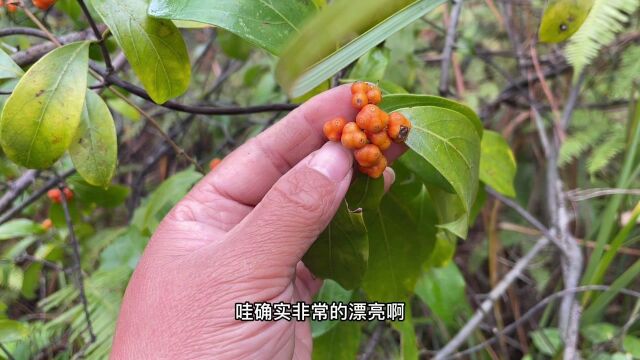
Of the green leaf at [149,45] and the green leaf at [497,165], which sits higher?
the green leaf at [149,45]

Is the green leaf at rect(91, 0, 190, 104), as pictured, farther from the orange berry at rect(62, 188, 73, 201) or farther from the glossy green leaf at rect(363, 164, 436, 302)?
the orange berry at rect(62, 188, 73, 201)

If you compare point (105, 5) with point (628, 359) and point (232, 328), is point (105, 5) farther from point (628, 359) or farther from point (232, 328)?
point (628, 359)

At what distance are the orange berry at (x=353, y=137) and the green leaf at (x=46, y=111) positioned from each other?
1.49ft

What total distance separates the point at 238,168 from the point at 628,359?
124cm

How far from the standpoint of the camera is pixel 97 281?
1.52 m

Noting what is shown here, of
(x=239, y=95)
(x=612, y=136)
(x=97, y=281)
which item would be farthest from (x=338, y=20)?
(x=239, y=95)

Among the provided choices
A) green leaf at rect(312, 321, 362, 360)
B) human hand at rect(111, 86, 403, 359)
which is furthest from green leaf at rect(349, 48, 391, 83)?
green leaf at rect(312, 321, 362, 360)

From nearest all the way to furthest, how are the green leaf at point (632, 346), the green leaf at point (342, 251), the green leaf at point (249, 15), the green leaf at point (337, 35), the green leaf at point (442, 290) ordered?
the green leaf at point (337, 35) → the green leaf at point (249, 15) → the green leaf at point (342, 251) → the green leaf at point (442, 290) → the green leaf at point (632, 346)

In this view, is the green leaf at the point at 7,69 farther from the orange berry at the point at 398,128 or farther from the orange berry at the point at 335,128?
the orange berry at the point at 398,128

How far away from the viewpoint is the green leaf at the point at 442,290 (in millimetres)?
1288

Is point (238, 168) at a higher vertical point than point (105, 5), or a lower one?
lower

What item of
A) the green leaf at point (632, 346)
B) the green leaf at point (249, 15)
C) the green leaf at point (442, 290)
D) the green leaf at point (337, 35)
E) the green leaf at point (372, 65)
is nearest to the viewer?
the green leaf at point (337, 35)

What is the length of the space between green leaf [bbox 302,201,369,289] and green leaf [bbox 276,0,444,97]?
0.88ft

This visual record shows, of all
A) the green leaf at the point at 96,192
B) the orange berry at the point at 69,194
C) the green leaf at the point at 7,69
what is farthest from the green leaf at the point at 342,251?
the orange berry at the point at 69,194
